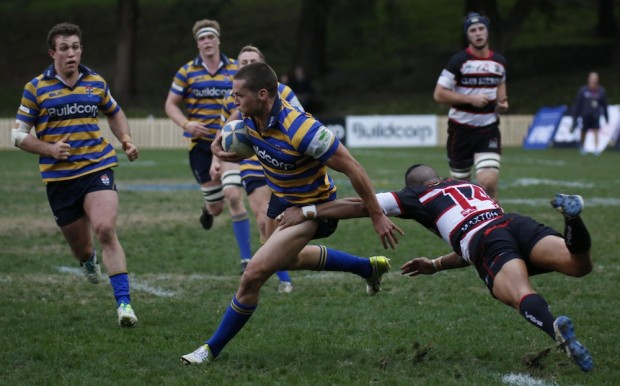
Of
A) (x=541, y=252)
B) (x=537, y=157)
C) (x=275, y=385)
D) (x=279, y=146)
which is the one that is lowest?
(x=537, y=157)

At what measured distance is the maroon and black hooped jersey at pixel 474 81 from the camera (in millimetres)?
10773

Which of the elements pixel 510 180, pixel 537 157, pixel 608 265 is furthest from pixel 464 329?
pixel 537 157

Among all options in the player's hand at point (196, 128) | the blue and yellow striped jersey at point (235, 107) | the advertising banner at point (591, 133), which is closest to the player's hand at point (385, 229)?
the blue and yellow striped jersey at point (235, 107)

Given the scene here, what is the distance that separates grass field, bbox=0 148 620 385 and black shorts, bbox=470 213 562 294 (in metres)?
0.57

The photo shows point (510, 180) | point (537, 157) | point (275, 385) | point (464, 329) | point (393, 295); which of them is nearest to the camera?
point (275, 385)

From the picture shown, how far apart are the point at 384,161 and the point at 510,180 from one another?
5718 mm

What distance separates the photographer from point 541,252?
19.0ft

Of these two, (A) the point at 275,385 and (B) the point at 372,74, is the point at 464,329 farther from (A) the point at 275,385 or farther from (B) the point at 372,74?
(B) the point at 372,74

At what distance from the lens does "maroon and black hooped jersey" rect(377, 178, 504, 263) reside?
6035 mm

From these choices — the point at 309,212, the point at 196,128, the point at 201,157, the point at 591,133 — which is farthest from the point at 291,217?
the point at 591,133

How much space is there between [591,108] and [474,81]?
52.2 ft

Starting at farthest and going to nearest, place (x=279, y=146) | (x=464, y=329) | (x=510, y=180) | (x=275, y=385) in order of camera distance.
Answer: (x=510, y=180), (x=464, y=329), (x=279, y=146), (x=275, y=385)

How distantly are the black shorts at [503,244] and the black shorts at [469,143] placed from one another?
4869 mm

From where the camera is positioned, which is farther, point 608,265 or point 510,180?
point 510,180
